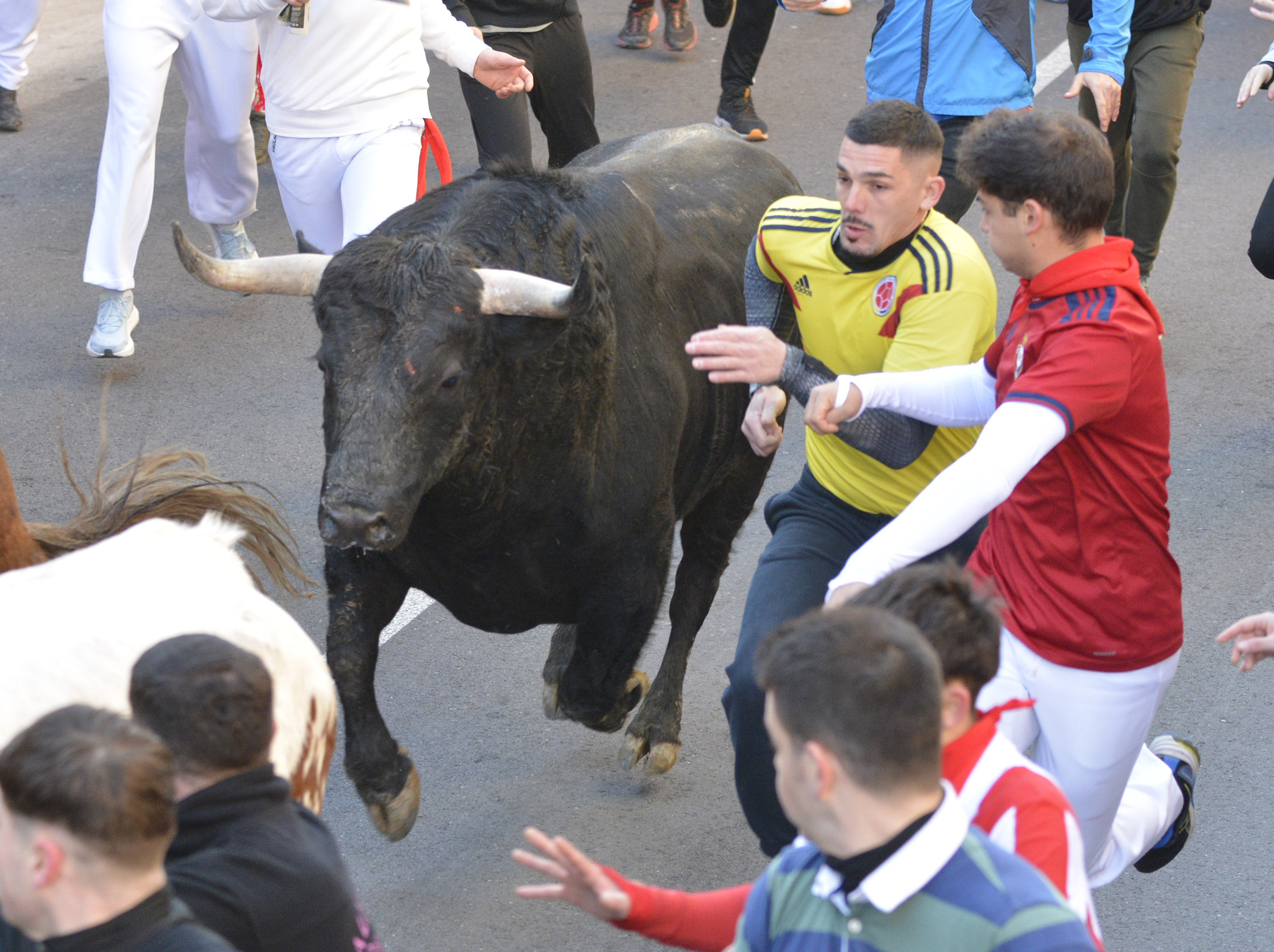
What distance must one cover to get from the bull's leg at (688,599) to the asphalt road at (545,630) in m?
0.11

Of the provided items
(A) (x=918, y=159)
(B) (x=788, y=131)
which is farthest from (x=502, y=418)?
(B) (x=788, y=131)

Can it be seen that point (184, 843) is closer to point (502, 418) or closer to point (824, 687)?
point (824, 687)

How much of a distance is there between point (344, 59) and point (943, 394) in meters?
3.26

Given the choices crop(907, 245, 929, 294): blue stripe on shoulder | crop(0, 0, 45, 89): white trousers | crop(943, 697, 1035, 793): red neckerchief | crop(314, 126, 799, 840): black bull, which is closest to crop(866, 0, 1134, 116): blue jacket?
crop(314, 126, 799, 840): black bull

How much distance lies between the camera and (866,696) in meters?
1.88

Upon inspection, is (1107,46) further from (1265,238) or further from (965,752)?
(965,752)

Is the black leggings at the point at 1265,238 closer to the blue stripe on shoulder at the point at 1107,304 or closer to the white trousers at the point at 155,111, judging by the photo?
the blue stripe on shoulder at the point at 1107,304

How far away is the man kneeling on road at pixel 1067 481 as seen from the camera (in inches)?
114

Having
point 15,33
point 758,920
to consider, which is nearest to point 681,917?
point 758,920

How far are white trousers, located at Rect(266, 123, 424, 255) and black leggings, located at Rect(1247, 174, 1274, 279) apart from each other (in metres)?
3.29

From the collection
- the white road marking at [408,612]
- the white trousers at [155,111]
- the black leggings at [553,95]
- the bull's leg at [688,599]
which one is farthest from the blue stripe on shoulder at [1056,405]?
the white trousers at [155,111]

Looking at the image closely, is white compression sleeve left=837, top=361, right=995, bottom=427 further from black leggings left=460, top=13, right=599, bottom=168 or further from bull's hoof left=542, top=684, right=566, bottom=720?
black leggings left=460, top=13, right=599, bottom=168

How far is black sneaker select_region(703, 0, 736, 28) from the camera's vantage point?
10.5m

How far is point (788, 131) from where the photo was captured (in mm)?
9711
